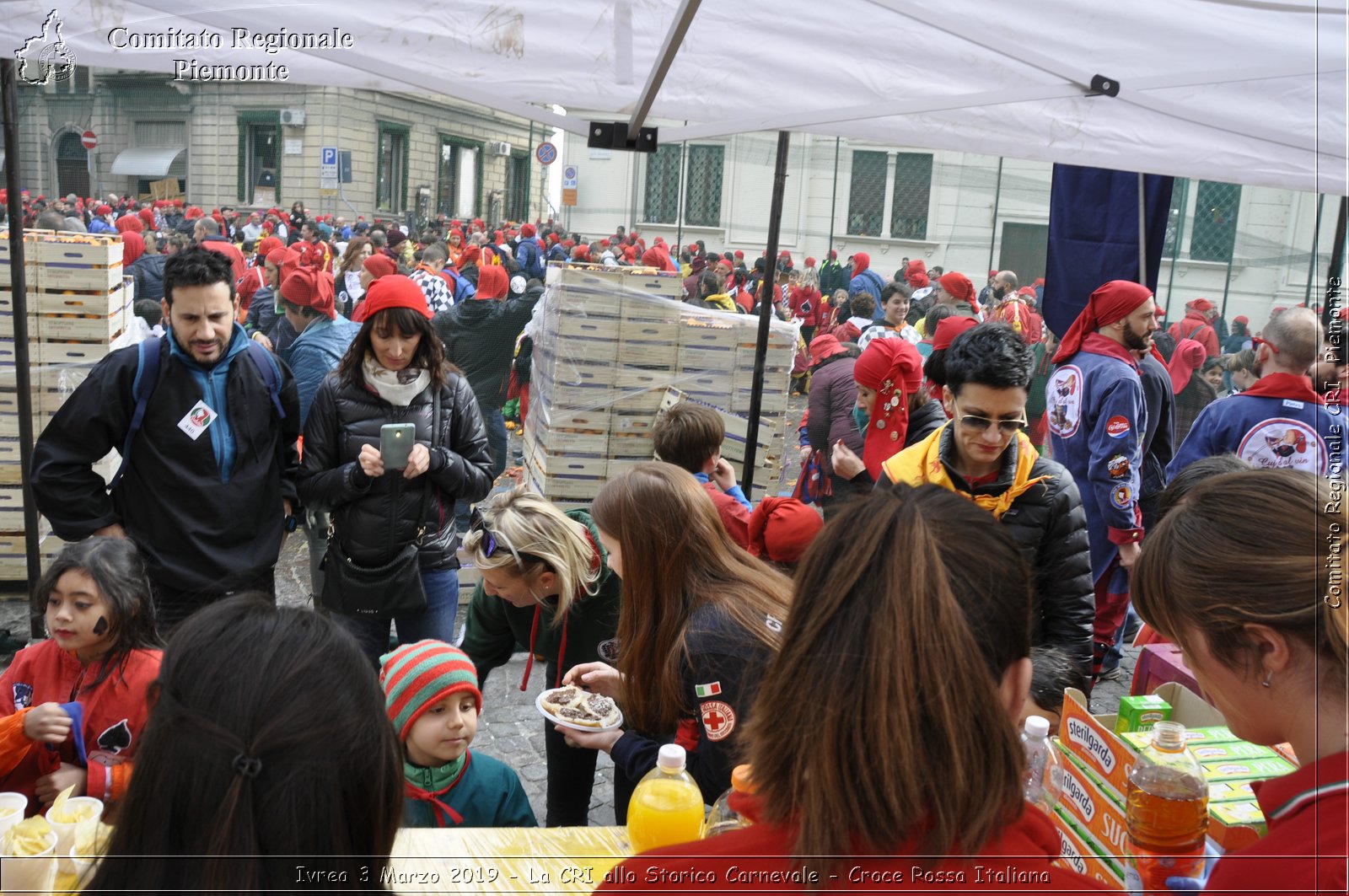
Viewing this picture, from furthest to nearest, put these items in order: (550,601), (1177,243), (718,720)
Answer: (1177,243), (550,601), (718,720)

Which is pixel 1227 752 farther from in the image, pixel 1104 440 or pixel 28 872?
pixel 1104 440

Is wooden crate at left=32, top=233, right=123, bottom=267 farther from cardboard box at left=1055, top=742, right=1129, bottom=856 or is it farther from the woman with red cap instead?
the woman with red cap

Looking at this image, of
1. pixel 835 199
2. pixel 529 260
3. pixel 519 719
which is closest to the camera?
pixel 519 719

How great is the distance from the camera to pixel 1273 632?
1.27 meters

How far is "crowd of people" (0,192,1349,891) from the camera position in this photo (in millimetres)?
1120

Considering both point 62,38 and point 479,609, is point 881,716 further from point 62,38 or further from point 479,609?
point 62,38

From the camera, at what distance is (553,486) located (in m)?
6.29

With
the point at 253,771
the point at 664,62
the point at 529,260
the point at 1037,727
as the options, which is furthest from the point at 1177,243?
the point at 253,771

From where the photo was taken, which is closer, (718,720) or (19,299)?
(718,720)

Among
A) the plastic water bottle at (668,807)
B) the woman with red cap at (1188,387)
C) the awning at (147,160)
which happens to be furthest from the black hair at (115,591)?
the awning at (147,160)

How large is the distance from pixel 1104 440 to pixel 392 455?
3203 millimetres

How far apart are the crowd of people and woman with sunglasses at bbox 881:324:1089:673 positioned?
0.01m

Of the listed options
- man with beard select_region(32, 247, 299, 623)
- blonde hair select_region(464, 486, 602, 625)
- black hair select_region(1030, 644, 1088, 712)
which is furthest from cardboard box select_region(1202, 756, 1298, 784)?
man with beard select_region(32, 247, 299, 623)

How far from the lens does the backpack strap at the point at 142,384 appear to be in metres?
3.46
